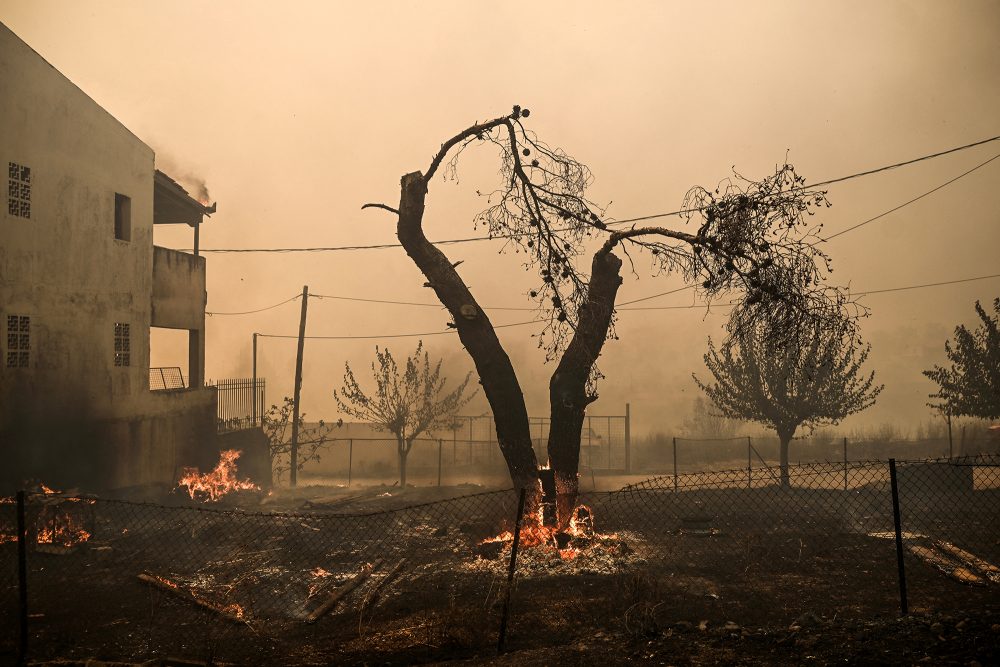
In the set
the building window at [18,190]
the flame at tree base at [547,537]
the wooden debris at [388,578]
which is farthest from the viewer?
the building window at [18,190]

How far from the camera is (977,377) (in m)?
24.4

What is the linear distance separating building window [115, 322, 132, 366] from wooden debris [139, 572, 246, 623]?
30.5ft

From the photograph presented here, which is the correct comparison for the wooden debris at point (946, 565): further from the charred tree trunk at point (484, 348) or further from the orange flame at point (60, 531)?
the orange flame at point (60, 531)

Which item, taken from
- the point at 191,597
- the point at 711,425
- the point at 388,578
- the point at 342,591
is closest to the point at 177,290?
the point at 191,597

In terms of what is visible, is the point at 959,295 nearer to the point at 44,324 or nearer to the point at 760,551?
the point at 760,551

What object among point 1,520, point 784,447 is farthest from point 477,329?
point 784,447

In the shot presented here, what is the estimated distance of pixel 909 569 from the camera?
1011cm

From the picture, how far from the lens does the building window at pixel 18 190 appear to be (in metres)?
14.7

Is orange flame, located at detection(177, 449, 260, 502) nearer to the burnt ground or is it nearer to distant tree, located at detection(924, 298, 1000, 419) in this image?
the burnt ground

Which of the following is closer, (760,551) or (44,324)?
(760,551)

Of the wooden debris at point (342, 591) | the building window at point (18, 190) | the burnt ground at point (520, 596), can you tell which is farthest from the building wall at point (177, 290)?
the wooden debris at point (342, 591)

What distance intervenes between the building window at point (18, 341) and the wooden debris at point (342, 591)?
9419 millimetres

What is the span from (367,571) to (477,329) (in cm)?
445

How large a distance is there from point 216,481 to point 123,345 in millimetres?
5314
